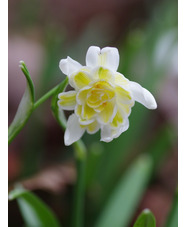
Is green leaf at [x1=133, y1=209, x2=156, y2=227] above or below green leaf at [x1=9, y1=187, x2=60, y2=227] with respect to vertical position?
above

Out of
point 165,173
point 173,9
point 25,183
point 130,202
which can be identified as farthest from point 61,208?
point 173,9

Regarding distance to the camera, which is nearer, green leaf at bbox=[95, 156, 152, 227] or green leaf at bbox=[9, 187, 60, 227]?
green leaf at bbox=[9, 187, 60, 227]

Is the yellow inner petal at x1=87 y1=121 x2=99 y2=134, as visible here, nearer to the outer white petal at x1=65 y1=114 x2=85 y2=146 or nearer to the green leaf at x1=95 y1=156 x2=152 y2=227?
the outer white petal at x1=65 y1=114 x2=85 y2=146

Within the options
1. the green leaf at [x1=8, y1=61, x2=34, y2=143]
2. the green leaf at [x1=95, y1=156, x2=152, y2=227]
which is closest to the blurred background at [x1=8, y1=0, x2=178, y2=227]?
the green leaf at [x1=95, y1=156, x2=152, y2=227]

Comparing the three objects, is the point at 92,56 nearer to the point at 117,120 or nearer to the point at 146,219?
the point at 117,120

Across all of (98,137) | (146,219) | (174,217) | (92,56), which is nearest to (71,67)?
(92,56)

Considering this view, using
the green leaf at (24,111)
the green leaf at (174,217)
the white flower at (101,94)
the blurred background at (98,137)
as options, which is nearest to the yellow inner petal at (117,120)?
the white flower at (101,94)

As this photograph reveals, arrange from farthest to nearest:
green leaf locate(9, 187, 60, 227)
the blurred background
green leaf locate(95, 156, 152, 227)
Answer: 1. the blurred background
2. green leaf locate(95, 156, 152, 227)
3. green leaf locate(9, 187, 60, 227)

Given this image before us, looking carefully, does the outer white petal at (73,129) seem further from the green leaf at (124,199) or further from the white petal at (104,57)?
the green leaf at (124,199)
